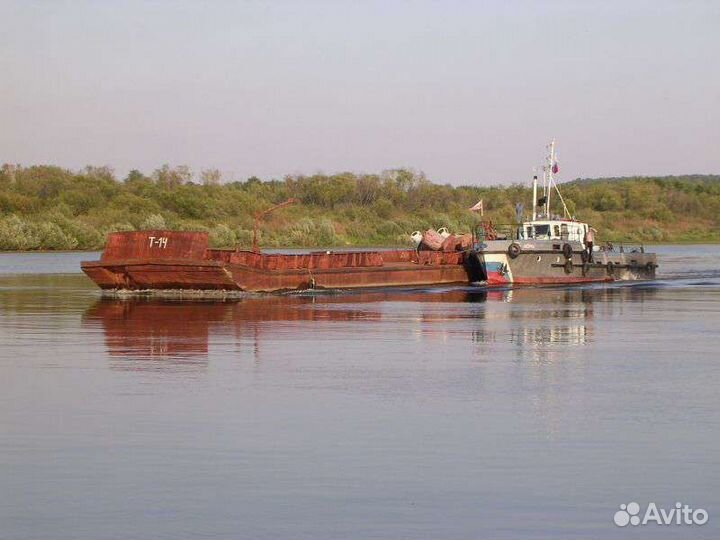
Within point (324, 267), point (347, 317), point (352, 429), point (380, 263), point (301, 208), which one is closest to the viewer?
point (352, 429)

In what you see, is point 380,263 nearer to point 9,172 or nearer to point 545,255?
point 545,255

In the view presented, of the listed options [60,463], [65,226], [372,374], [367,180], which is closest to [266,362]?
[372,374]

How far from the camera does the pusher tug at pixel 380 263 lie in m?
39.2

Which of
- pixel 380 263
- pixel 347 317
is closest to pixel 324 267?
pixel 380 263

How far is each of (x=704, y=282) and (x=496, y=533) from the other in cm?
4310

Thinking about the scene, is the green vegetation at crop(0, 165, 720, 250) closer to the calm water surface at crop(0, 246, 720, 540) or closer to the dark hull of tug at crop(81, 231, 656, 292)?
the dark hull of tug at crop(81, 231, 656, 292)

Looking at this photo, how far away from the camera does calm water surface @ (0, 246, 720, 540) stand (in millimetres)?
11031

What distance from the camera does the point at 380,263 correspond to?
149 ft

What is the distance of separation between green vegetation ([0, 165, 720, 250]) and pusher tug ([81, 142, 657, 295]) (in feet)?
136

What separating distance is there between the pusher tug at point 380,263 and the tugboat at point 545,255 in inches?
1.3

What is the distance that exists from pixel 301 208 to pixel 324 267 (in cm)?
7470

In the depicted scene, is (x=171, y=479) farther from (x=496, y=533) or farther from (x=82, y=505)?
(x=496, y=533)

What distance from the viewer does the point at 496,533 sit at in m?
10.5

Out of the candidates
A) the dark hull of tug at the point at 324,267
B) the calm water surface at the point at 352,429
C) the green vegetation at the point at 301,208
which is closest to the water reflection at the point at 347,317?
the calm water surface at the point at 352,429
